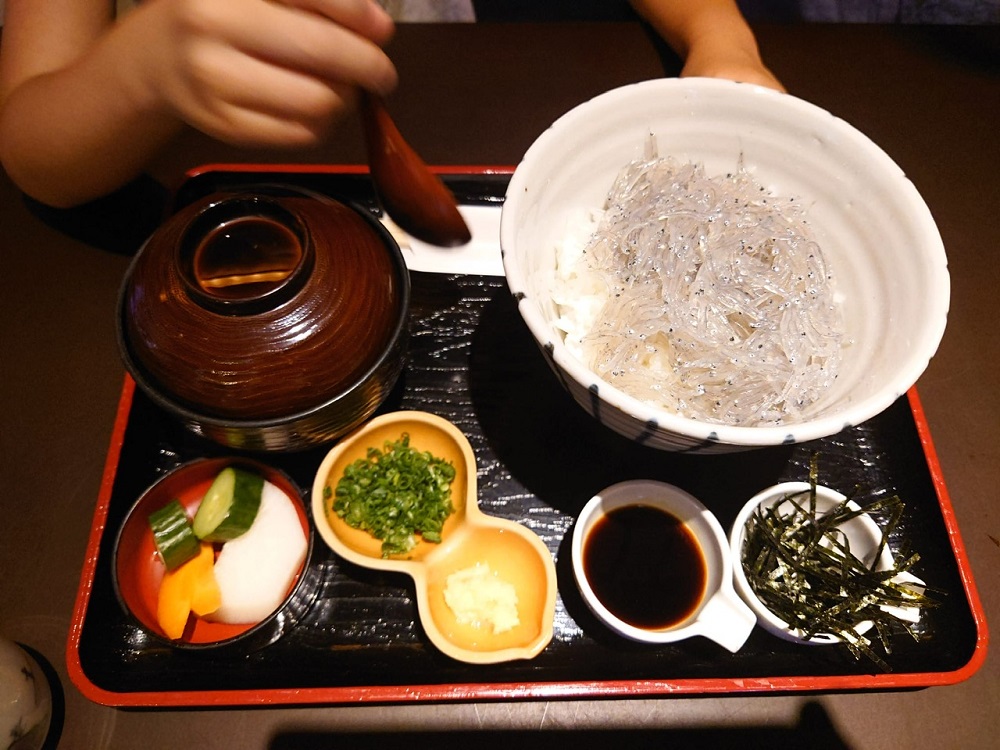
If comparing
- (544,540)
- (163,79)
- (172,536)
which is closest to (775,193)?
(544,540)

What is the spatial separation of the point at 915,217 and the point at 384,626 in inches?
54.0

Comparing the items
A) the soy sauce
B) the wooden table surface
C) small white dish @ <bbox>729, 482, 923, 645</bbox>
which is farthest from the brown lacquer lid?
small white dish @ <bbox>729, 482, 923, 645</bbox>

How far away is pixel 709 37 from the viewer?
1838mm

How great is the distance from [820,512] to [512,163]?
1352mm

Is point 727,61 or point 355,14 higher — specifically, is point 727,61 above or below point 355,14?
below

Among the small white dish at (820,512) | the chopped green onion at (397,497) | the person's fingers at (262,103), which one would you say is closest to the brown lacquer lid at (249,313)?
the person's fingers at (262,103)

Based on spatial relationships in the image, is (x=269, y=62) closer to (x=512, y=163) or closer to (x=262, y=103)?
(x=262, y=103)

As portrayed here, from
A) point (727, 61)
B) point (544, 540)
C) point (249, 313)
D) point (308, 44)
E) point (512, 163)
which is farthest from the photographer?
point (512, 163)

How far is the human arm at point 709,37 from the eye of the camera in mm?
1720

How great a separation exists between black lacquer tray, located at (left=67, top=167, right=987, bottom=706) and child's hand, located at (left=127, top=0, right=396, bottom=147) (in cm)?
59

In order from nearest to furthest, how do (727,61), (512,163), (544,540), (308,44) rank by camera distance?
(308,44)
(544,540)
(727,61)
(512,163)

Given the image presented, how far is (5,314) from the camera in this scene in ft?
5.47

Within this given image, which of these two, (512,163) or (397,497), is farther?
(512,163)

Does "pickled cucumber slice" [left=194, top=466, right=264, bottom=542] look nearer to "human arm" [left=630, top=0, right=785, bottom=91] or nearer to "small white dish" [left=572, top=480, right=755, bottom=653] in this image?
"small white dish" [left=572, top=480, right=755, bottom=653]
